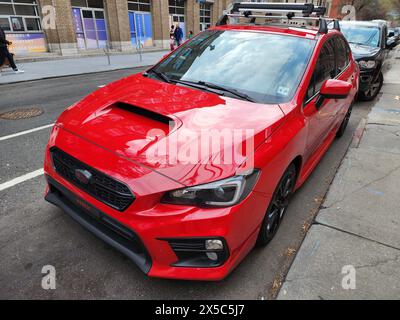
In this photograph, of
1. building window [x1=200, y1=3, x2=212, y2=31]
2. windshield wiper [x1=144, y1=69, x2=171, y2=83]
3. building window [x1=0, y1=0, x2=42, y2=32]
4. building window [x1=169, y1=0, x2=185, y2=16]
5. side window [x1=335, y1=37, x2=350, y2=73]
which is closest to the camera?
windshield wiper [x1=144, y1=69, x2=171, y2=83]

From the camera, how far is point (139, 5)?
2042 cm

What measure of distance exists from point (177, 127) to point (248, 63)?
4.15ft

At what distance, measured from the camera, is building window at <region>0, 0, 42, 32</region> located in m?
14.8

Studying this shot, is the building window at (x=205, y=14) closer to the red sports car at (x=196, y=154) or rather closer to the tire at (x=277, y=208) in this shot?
the red sports car at (x=196, y=154)

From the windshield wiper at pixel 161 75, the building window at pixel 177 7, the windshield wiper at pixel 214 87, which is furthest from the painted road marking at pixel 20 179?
the building window at pixel 177 7

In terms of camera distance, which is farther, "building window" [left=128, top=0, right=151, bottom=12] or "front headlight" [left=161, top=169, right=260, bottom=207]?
"building window" [left=128, top=0, right=151, bottom=12]

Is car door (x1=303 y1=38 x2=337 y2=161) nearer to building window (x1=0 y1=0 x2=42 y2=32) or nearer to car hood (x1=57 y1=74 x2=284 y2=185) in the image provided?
car hood (x1=57 y1=74 x2=284 y2=185)

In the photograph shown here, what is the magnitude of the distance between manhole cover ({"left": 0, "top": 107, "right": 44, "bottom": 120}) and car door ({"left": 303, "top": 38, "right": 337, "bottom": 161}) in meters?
5.47

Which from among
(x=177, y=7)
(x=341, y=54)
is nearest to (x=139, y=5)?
(x=177, y=7)

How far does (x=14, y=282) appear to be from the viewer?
2.23 m

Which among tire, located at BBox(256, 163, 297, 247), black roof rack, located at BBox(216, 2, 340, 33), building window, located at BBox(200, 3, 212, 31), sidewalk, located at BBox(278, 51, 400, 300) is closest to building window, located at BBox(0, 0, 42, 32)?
building window, located at BBox(200, 3, 212, 31)

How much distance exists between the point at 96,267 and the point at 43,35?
17.7 m

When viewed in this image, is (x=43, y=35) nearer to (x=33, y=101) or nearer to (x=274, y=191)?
(x=33, y=101)

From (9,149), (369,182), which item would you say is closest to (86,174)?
(9,149)
